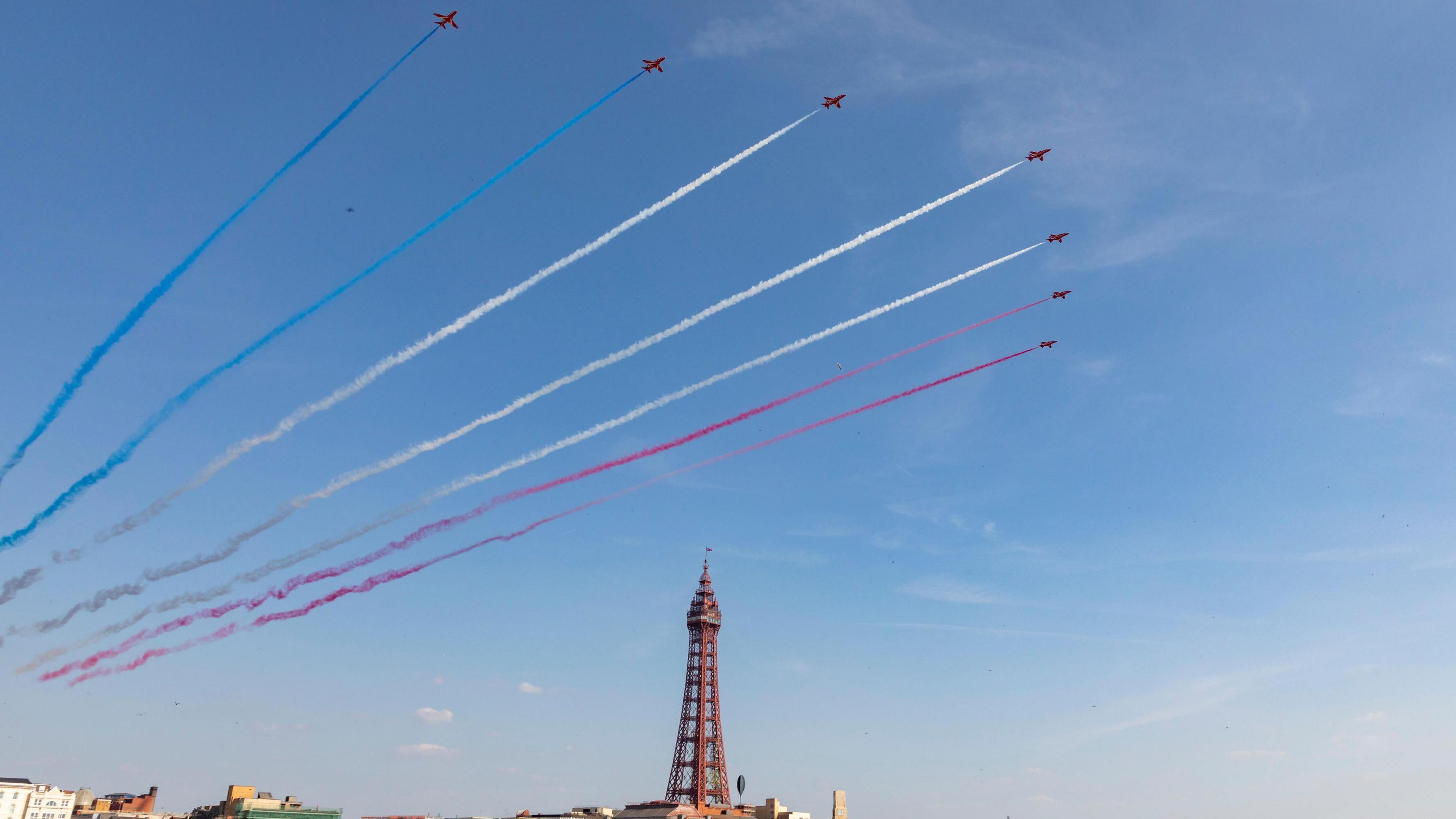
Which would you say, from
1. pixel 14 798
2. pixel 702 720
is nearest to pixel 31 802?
pixel 14 798

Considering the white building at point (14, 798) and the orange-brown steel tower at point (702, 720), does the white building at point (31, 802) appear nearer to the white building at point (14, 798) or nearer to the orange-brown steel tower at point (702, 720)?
the white building at point (14, 798)

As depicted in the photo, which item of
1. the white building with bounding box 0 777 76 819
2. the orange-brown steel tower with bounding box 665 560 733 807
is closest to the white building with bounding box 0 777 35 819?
the white building with bounding box 0 777 76 819

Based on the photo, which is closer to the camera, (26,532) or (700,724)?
(26,532)

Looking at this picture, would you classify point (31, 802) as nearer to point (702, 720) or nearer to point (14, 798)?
point (14, 798)

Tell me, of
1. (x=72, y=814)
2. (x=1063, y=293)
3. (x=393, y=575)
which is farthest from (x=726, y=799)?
(x=72, y=814)

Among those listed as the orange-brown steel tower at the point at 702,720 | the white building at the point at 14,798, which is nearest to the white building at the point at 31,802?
the white building at the point at 14,798

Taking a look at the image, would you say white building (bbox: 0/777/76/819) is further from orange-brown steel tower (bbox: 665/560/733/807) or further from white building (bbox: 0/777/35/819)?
orange-brown steel tower (bbox: 665/560/733/807)

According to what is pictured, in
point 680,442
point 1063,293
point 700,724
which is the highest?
point 1063,293

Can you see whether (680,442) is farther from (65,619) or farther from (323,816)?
(323,816)
